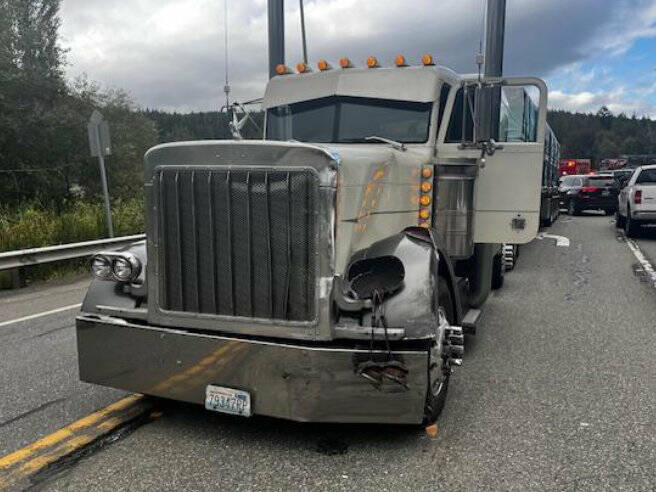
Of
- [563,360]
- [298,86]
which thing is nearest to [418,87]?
[298,86]

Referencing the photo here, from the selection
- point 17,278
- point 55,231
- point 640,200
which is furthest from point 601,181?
point 17,278

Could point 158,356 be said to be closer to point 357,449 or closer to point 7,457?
point 7,457

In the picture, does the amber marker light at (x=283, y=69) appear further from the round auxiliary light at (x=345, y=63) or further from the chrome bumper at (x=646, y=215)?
the chrome bumper at (x=646, y=215)

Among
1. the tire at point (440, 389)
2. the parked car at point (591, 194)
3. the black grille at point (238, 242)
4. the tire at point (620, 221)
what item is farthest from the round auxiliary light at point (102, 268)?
the parked car at point (591, 194)

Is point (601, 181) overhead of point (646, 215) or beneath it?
overhead

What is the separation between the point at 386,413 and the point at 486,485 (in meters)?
0.62

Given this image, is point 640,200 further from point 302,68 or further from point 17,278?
point 17,278

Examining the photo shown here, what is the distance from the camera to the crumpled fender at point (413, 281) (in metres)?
3.32

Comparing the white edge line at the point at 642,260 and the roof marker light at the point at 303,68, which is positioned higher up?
the roof marker light at the point at 303,68

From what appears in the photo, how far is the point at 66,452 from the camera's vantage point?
3465mm

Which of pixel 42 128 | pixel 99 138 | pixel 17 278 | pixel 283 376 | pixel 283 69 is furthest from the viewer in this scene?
pixel 42 128

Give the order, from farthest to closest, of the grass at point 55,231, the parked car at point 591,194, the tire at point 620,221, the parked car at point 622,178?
the parked car at point 591,194 → the parked car at point 622,178 → the tire at point 620,221 → the grass at point 55,231

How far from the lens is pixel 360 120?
542 centimetres

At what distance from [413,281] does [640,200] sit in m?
13.7
